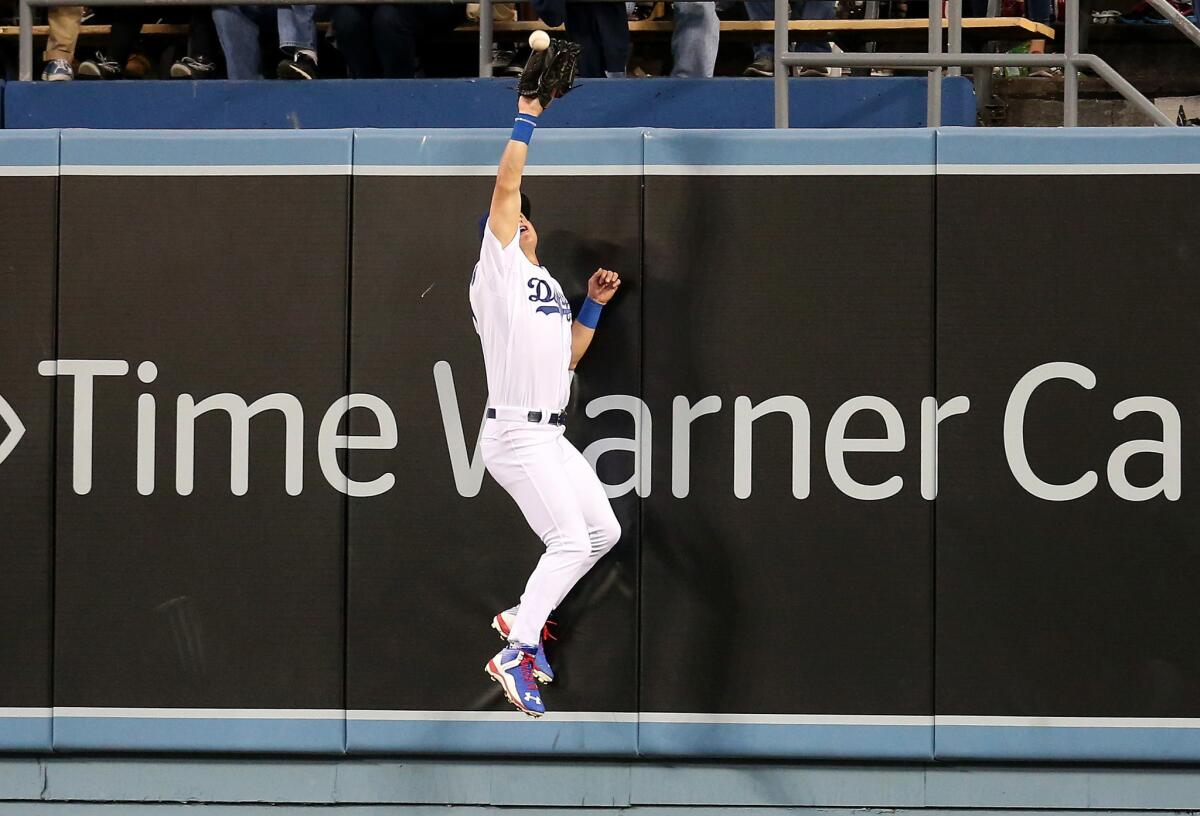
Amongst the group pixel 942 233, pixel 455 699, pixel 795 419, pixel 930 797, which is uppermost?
pixel 942 233

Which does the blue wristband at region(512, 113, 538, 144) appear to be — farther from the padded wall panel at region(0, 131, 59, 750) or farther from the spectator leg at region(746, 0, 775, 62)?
the spectator leg at region(746, 0, 775, 62)

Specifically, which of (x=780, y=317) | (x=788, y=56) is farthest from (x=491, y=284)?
(x=788, y=56)

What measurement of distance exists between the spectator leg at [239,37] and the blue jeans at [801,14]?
8.24 ft

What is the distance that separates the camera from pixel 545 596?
5414 mm

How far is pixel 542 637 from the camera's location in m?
5.60

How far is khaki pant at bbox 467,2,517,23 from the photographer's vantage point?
747 centimetres

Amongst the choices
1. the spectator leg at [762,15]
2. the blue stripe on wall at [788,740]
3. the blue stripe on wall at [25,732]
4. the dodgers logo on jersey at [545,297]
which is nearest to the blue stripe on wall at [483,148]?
the dodgers logo on jersey at [545,297]

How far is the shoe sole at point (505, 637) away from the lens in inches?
217

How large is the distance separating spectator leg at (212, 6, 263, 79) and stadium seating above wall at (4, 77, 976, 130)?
0.35 m

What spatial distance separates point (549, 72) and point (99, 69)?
10.9 ft

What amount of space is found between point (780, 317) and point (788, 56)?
3.69 ft

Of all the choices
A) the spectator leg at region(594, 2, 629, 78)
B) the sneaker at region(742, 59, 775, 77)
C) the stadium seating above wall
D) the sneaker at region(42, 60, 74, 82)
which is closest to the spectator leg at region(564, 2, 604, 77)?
the spectator leg at region(594, 2, 629, 78)

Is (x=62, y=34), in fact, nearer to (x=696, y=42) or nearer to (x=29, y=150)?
(x=29, y=150)

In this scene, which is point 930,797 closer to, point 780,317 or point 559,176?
point 780,317
